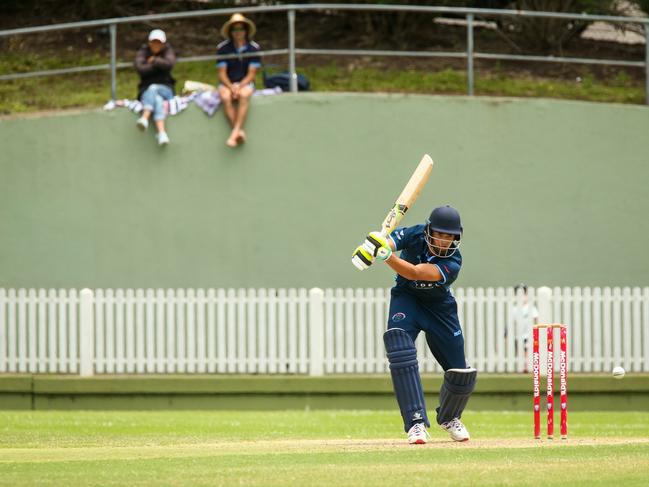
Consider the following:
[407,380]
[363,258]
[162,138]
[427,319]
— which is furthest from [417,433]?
[162,138]

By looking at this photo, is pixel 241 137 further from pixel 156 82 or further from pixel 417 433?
pixel 417 433

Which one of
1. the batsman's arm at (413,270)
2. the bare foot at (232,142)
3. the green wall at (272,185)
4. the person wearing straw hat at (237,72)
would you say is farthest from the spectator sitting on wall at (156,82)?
the batsman's arm at (413,270)

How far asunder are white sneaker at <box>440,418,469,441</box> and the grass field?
0.16m

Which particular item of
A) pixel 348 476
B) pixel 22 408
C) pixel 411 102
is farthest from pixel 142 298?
pixel 348 476

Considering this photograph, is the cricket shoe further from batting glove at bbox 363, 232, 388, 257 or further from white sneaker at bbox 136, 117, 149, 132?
batting glove at bbox 363, 232, 388, 257

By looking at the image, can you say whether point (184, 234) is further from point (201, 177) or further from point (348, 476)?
point (348, 476)

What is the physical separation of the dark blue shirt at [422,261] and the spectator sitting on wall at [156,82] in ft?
30.1

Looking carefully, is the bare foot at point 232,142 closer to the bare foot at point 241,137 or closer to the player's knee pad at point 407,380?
the bare foot at point 241,137

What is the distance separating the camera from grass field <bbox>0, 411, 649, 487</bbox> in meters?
8.38

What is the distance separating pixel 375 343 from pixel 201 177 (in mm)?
3649

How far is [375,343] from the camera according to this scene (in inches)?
721

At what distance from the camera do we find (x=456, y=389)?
10992 mm

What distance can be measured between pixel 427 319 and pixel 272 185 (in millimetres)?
9099

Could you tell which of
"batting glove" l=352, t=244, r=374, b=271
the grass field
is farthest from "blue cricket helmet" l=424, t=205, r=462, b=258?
the grass field
